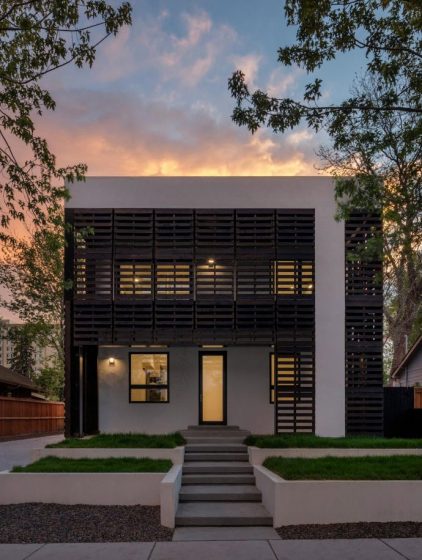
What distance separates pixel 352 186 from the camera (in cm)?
1098

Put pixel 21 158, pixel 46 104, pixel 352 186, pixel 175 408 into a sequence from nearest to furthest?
pixel 46 104 → pixel 21 158 → pixel 352 186 → pixel 175 408

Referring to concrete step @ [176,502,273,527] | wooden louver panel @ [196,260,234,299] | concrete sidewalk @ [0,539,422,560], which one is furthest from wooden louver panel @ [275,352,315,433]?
concrete sidewalk @ [0,539,422,560]

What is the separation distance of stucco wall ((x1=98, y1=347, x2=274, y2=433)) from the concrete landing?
7.01m

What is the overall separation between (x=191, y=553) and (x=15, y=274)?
23553mm

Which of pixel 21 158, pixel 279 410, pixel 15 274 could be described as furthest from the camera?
pixel 15 274

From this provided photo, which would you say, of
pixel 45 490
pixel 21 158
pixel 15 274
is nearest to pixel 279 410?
pixel 45 490

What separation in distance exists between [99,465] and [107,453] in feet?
3.86

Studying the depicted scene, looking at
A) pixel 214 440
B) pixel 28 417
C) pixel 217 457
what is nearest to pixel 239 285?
pixel 214 440

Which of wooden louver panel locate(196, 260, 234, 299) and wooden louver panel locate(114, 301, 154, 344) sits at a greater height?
wooden louver panel locate(196, 260, 234, 299)

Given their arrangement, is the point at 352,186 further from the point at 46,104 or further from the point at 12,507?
the point at 12,507

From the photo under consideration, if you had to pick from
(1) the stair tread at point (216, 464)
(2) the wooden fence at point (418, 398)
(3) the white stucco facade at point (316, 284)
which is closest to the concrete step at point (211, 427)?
(3) the white stucco facade at point (316, 284)

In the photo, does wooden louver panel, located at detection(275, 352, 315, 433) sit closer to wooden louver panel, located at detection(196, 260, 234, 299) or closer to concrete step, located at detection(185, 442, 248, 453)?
concrete step, located at detection(185, 442, 248, 453)

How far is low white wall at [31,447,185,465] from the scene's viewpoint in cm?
1127

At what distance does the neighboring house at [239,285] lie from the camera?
47.6 ft
